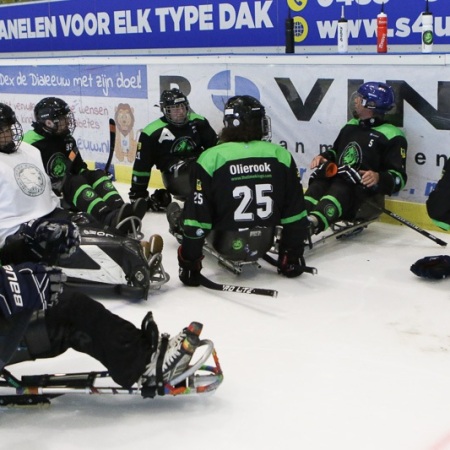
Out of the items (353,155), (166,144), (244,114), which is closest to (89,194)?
(166,144)

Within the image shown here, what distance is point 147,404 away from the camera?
3.02 m

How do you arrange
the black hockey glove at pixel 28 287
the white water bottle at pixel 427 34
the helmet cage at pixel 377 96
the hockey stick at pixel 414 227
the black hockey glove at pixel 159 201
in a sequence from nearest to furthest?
the black hockey glove at pixel 28 287, the hockey stick at pixel 414 227, the helmet cage at pixel 377 96, the white water bottle at pixel 427 34, the black hockey glove at pixel 159 201

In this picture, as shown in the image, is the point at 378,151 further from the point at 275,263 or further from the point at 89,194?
the point at 89,194

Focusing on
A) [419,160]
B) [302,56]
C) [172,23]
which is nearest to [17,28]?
[172,23]

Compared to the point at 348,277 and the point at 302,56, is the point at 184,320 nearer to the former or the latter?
the point at 348,277

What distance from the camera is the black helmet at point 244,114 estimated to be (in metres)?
4.24

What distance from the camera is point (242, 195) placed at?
4.25 meters

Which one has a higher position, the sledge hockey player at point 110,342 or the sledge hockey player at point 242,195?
the sledge hockey player at point 242,195

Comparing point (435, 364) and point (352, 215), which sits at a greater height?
point (352, 215)

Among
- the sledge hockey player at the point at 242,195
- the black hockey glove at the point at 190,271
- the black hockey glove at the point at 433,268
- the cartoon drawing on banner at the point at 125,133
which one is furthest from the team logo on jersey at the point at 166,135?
the black hockey glove at the point at 433,268

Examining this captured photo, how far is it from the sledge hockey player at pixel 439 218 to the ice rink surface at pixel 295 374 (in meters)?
0.06

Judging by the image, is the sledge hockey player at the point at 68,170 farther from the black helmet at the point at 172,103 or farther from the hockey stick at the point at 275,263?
the hockey stick at the point at 275,263

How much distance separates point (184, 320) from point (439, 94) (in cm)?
229

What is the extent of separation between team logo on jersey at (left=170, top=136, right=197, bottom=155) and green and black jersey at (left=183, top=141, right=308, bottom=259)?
167 centimetres
